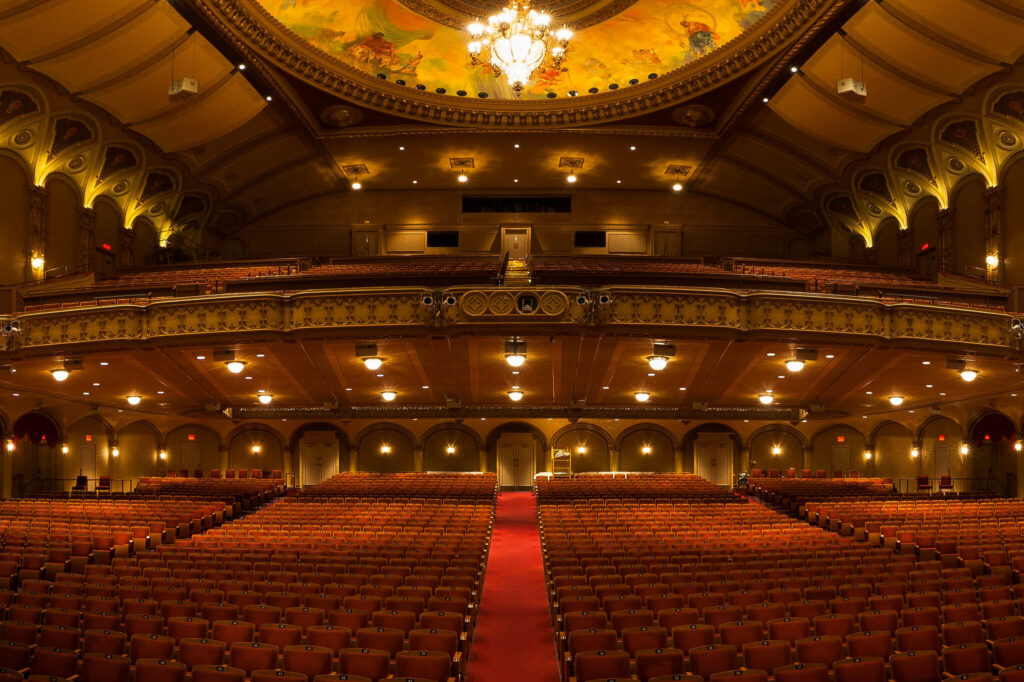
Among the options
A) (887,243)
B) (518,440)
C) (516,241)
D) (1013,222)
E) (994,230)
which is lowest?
(518,440)

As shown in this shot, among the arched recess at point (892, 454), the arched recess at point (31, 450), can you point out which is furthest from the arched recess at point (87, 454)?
the arched recess at point (892, 454)

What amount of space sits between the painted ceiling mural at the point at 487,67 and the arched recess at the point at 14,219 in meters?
7.61

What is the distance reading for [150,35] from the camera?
1941 centimetres

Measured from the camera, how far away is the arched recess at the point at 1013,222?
2105 cm

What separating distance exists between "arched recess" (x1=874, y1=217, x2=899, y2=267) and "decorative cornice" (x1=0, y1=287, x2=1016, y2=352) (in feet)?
34.8

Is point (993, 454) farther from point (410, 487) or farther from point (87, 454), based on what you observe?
point (87, 454)

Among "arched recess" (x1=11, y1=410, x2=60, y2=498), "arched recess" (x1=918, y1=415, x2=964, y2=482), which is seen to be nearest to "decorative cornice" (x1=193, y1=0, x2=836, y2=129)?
"arched recess" (x1=11, y1=410, x2=60, y2=498)

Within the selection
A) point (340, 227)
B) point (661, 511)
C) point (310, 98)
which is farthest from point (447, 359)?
point (340, 227)

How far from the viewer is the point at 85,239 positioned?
24.1 m

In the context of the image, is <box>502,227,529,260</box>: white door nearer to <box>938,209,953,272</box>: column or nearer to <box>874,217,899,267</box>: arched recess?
<box>874,217,899,267</box>: arched recess

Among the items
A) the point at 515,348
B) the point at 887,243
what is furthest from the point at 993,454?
the point at 515,348

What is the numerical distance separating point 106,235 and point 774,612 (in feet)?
78.1

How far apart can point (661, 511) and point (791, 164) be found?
15005 millimetres

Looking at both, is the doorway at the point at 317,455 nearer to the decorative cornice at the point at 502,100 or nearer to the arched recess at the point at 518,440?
the arched recess at the point at 518,440
